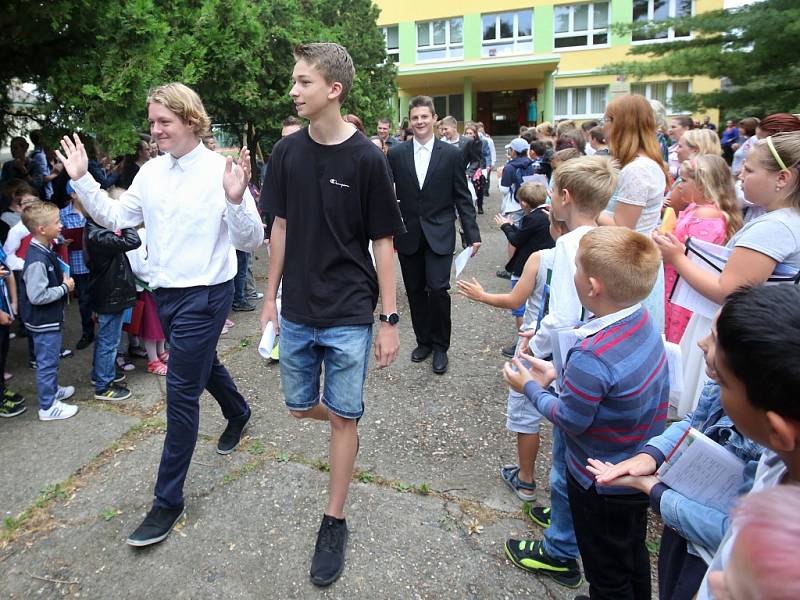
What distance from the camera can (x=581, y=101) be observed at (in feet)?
87.8

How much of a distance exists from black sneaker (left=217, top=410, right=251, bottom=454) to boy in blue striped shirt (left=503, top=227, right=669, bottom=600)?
7.12 feet

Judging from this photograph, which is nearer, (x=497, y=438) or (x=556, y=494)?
(x=556, y=494)

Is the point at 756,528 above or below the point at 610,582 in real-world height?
above

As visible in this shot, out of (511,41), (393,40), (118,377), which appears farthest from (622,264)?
(393,40)

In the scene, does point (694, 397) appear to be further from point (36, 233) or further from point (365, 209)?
point (36, 233)

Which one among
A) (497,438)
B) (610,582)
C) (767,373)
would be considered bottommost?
(497,438)

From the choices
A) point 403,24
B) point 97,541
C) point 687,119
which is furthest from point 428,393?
point 403,24

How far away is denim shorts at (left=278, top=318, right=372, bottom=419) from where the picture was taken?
2.51 metres

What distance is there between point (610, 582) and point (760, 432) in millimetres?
1089

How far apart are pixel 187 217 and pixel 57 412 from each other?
2214mm

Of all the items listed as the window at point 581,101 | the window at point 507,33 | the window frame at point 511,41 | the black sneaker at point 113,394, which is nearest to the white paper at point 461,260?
the black sneaker at point 113,394

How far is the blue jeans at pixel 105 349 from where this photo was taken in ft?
13.9

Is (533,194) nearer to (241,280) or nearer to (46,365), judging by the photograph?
(241,280)

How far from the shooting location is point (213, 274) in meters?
2.84
